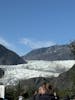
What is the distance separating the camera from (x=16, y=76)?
198 m

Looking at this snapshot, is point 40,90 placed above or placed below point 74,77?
below

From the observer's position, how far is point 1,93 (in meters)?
42.2

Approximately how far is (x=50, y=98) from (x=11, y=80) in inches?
7040

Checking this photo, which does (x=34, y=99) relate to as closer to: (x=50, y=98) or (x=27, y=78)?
(x=50, y=98)

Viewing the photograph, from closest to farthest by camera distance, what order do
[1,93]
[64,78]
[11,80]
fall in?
[1,93] → [64,78] → [11,80]

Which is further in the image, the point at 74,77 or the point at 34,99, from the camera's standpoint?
the point at 74,77

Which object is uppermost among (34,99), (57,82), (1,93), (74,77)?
(57,82)

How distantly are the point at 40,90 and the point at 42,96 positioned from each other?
226mm

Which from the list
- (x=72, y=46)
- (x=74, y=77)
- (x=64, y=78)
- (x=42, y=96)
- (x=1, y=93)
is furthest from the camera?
(x=64, y=78)

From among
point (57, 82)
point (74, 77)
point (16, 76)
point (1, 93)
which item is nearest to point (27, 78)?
point (16, 76)

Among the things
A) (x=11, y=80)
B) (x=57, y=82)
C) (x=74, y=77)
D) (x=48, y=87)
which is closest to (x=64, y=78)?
(x=57, y=82)

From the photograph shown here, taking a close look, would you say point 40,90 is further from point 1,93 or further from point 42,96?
point 1,93

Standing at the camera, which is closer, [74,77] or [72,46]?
[72,46]

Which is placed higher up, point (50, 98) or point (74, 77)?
point (74, 77)
